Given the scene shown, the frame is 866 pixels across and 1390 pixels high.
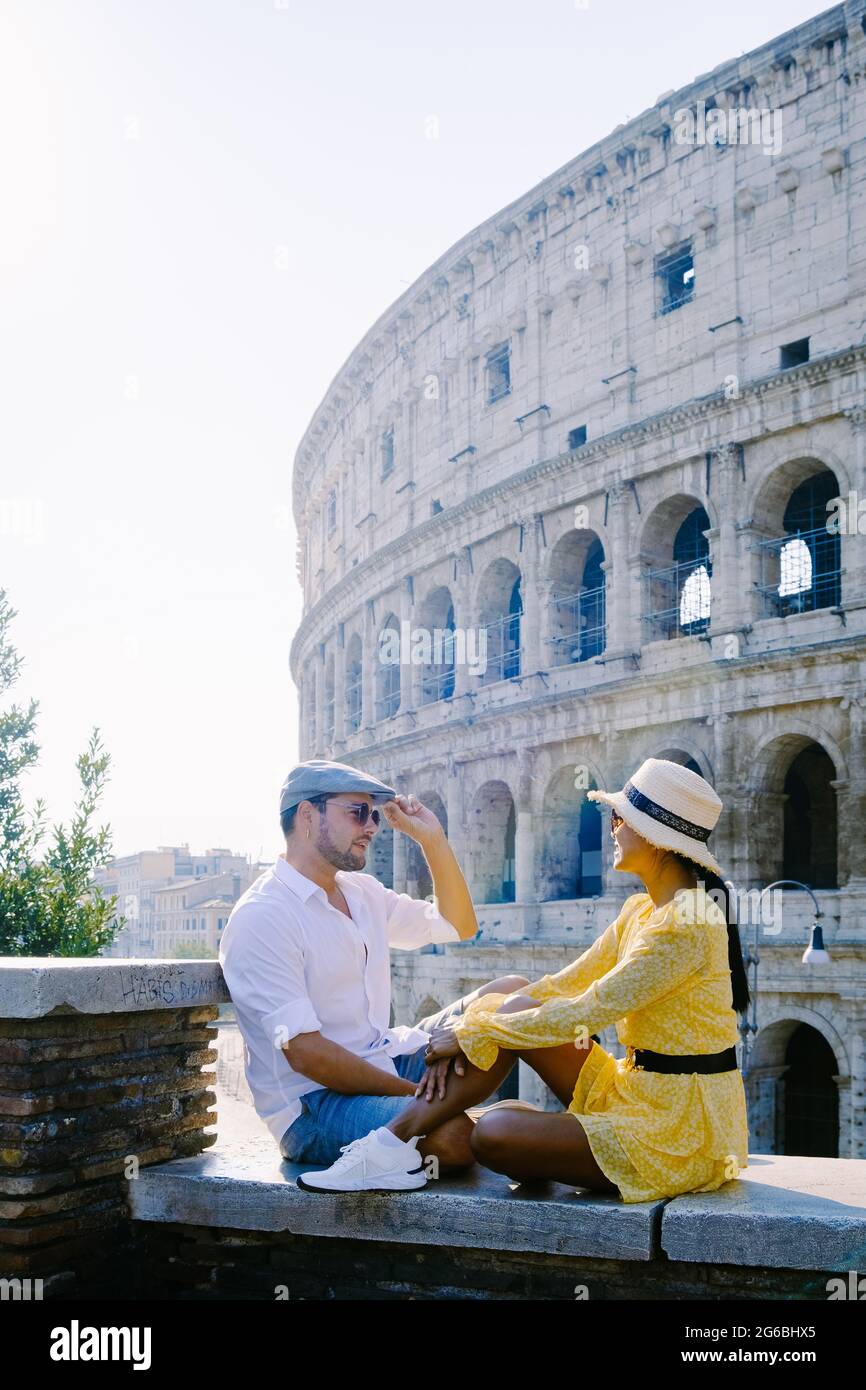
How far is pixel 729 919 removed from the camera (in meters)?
3.89

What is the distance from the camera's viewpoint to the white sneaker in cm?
363

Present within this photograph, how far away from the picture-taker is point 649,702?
19.6 meters

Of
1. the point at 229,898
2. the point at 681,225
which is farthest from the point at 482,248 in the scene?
the point at 229,898

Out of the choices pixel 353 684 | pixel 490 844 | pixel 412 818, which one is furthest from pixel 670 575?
pixel 412 818

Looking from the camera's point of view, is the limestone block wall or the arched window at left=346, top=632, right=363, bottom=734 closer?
the limestone block wall

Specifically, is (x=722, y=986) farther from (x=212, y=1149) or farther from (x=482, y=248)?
(x=482, y=248)

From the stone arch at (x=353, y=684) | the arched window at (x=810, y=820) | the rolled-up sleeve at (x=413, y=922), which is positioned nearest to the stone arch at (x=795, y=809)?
the arched window at (x=810, y=820)

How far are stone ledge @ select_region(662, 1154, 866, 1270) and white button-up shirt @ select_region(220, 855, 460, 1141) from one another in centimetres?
109

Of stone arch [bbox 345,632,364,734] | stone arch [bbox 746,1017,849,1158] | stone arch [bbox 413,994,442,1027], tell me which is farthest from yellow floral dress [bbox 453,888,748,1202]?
stone arch [bbox 345,632,364,734]

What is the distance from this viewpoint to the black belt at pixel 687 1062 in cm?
372

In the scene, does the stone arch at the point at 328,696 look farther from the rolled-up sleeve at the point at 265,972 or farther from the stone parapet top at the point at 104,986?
the rolled-up sleeve at the point at 265,972

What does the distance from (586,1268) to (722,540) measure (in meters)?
16.3

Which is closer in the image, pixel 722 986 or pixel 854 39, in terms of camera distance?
pixel 722 986

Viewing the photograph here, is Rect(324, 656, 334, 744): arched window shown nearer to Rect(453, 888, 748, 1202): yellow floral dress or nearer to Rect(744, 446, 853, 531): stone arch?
Rect(744, 446, 853, 531): stone arch
